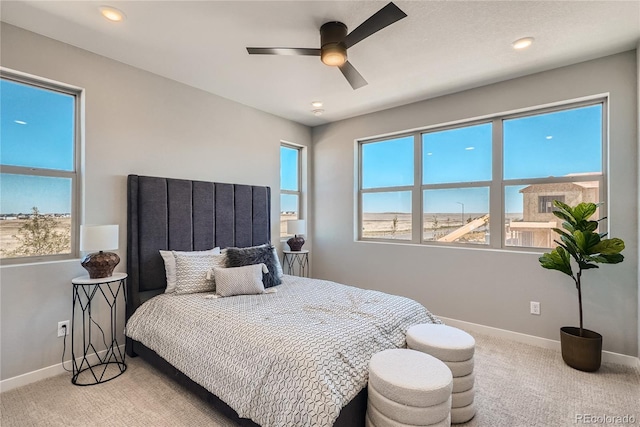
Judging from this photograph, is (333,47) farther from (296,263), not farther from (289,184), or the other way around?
(296,263)

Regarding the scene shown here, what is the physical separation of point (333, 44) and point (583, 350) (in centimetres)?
320

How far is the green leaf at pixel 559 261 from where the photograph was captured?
2635 millimetres

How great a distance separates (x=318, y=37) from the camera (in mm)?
2475

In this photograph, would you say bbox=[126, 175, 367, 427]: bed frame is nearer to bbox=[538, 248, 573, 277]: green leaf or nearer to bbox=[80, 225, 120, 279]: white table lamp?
bbox=[80, 225, 120, 279]: white table lamp

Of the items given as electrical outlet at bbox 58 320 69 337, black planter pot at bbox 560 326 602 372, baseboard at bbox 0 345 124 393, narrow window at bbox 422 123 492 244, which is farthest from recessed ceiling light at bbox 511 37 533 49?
baseboard at bbox 0 345 124 393

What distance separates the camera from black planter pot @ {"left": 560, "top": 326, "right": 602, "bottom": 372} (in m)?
2.54

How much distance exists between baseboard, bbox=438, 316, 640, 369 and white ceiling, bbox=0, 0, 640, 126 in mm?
2716

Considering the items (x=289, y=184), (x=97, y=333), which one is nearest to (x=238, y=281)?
(x=97, y=333)

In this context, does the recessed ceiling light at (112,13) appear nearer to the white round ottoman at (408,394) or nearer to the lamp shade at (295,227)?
the lamp shade at (295,227)

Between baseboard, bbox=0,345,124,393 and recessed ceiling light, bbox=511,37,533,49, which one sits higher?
recessed ceiling light, bbox=511,37,533,49

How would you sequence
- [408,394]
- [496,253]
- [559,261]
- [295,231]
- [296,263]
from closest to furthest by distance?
[408,394] < [559,261] < [496,253] < [295,231] < [296,263]

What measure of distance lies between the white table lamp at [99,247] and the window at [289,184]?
7.84 ft

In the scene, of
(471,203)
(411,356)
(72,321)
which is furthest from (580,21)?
(72,321)

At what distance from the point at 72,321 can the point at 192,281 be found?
1.00 m
